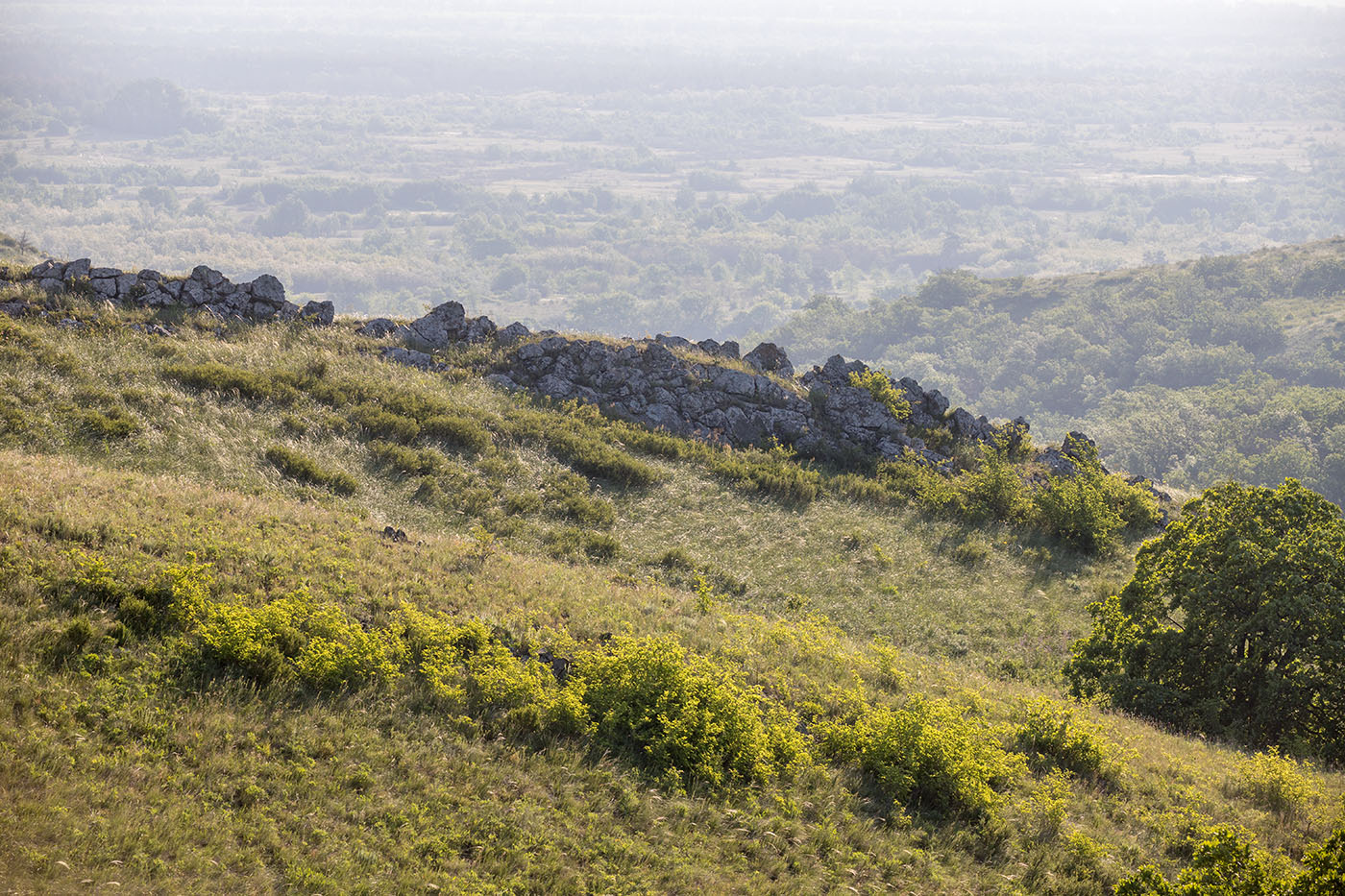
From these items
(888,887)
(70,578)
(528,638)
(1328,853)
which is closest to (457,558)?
(528,638)

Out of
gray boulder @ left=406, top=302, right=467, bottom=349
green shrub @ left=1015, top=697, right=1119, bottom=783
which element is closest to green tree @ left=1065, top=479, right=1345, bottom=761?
green shrub @ left=1015, top=697, right=1119, bottom=783

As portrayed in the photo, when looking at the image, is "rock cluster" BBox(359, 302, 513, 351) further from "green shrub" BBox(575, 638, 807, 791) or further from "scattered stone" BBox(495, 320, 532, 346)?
"green shrub" BBox(575, 638, 807, 791)

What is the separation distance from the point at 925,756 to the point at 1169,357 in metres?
164

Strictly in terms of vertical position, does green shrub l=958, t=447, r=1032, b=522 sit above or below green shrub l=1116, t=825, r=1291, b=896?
below

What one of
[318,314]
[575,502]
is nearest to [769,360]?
[575,502]

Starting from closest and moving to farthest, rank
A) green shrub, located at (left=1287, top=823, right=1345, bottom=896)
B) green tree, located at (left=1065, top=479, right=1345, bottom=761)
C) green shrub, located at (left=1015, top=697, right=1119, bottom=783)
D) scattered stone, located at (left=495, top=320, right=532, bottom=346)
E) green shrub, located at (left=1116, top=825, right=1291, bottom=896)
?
1. green shrub, located at (left=1287, top=823, right=1345, bottom=896)
2. green shrub, located at (left=1116, top=825, right=1291, bottom=896)
3. green shrub, located at (left=1015, top=697, right=1119, bottom=783)
4. green tree, located at (left=1065, top=479, right=1345, bottom=761)
5. scattered stone, located at (left=495, top=320, right=532, bottom=346)

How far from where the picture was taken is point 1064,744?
12.2 m

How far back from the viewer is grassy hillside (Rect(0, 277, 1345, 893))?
323 inches

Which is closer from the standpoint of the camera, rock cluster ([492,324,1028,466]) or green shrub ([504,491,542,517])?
green shrub ([504,491,542,517])

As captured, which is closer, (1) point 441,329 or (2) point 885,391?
(1) point 441,329

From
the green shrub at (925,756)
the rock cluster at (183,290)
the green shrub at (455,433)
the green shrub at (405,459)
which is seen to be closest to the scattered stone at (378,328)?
the rock cluster at (183,290)

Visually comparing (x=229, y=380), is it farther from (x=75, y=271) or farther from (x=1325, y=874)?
(x=1325, y=874)

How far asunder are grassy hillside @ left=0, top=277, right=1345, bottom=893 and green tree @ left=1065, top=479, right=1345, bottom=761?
1284mm

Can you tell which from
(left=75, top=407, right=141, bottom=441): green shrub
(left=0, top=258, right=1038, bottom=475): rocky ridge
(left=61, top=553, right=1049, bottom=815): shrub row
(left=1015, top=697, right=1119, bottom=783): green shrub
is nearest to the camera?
(left=61, top=553, right=1049, bottom=815): shrub row
